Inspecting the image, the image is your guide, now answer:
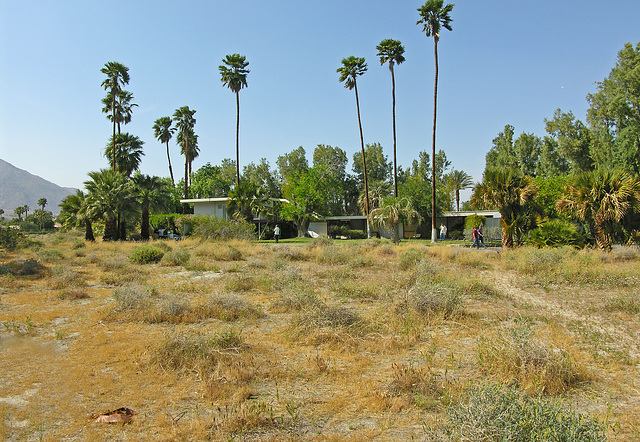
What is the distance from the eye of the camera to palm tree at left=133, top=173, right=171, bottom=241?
3556cm

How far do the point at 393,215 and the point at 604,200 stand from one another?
61.2ft

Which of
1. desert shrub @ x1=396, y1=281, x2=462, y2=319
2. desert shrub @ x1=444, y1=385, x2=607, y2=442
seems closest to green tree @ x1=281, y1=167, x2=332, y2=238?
desert shrub @ x1=396, y1=281, x2=462, y2=319

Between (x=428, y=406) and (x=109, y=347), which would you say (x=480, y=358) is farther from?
(x=109, y=347)

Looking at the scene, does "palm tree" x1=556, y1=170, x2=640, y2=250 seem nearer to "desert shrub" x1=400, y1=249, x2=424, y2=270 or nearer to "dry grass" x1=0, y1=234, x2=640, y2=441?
"dry grass" x1=0, y1=234, x2=640, y2=441

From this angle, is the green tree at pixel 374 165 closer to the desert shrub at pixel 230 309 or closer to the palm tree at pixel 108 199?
the palm tree at pixel 108 199

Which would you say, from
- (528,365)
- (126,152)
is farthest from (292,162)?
(528,365)

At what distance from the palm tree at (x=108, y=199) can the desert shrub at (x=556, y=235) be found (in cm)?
2895

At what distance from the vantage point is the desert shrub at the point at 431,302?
835 cm

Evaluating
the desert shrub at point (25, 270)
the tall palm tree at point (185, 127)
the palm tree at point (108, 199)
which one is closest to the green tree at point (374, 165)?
the tall palm tree at point (185, 127)

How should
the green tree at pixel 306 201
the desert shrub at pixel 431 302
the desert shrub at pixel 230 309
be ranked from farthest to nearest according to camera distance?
the green tree at pixel 306 201 → the desert shrub at pixel 230 309 → the desert shrub at pixel 431 302

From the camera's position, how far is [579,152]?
4488 cm

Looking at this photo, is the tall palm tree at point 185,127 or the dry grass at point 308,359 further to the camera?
the tall palm tree at point 185,127

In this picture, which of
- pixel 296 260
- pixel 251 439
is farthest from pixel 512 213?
pixel 251 439

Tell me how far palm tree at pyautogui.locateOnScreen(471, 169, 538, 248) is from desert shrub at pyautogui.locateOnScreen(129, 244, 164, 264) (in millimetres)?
18292
